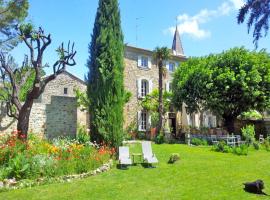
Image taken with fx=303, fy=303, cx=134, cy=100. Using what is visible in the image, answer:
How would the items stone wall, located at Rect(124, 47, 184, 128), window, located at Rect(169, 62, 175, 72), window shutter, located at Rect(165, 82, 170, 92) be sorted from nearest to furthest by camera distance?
stone wall, located at Rect(124, 47, 184, 128)
window shutter, located at Rect(165, 82, 170, 92)
window, located at Rect(169, 62, 175, 72)

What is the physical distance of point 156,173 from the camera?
32.5 feet

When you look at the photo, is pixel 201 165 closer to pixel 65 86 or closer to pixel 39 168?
pixel 39 168

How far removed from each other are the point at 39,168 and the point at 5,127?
6.46 meters

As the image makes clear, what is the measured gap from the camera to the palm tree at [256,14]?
3689mm

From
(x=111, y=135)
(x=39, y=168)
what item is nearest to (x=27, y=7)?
(x=111, y=135)

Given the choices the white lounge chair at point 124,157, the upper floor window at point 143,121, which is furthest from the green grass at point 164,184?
the upper floor window at point 143,121

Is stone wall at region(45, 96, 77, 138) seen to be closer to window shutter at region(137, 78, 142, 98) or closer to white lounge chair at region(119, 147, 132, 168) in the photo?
white lounge chair at region(119, 147, 132, 168)

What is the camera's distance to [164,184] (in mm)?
8500

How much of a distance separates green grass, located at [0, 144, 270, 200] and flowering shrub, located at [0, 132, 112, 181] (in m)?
0.70

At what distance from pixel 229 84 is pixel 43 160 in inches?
665

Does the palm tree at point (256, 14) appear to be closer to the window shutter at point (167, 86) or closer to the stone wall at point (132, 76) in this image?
the stone wall at point (132, 76)

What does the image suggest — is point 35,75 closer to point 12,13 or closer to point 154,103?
point 12,13

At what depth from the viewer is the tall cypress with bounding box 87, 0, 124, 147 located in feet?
41.1

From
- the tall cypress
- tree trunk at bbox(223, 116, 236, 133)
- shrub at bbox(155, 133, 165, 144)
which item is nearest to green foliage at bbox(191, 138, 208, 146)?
shrub at bbox(155, 133, 165, 144)
